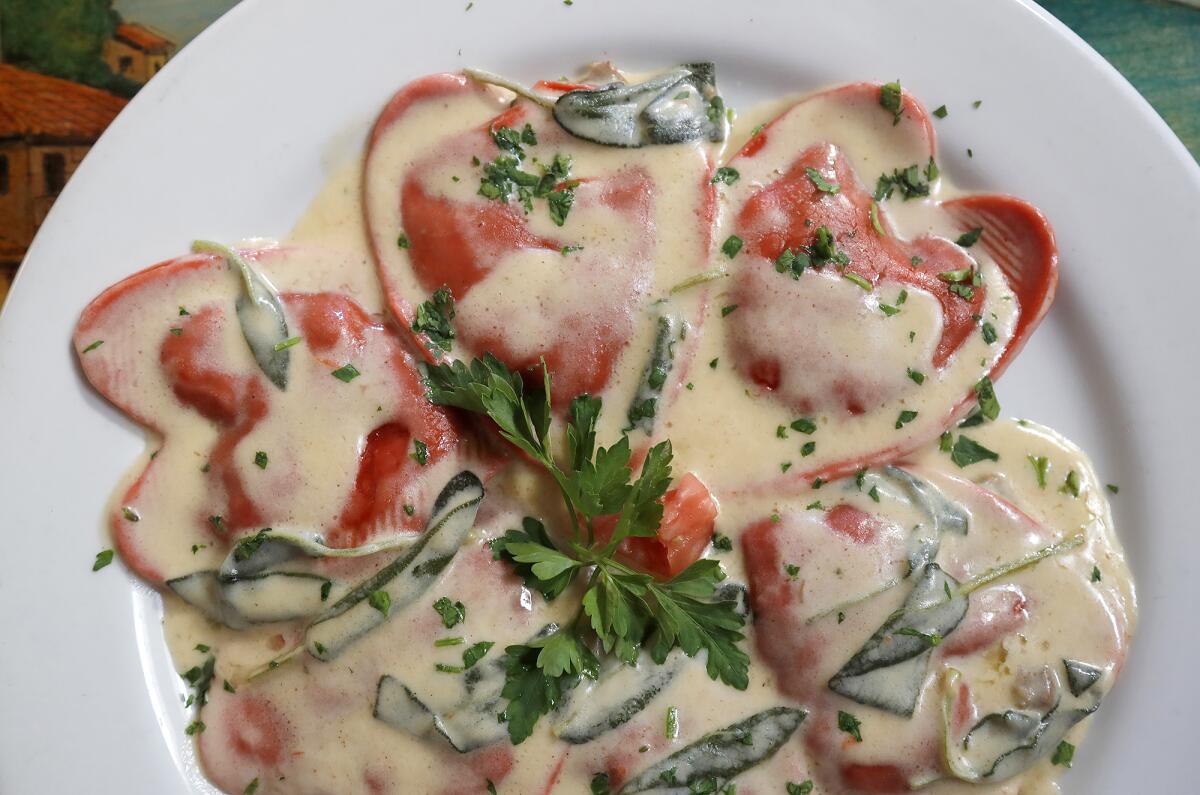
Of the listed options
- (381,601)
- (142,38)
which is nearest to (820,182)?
(381,601)

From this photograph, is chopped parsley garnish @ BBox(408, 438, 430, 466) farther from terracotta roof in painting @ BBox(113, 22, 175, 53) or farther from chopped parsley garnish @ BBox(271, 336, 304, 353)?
terracotta roof in painting @ BBox(113, 22, 175, 53)

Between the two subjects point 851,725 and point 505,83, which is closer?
point 851,725

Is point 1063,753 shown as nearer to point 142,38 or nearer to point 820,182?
point 820,182

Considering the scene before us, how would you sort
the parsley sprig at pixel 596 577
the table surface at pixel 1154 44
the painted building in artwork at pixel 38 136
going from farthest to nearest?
the table surface at pixel 1154 44, the painted building in artwork at pixel 38 136, the parsley sprig at pixel 596 577

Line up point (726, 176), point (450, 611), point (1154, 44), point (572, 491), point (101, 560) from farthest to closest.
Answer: point (1154, 44)
point (726, 176)
point (101, 560)
point (450, 611)
point (572, 491)

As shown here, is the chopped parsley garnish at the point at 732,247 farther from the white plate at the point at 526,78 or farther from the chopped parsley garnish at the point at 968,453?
the chopped parsley garnish at the point at 968,453

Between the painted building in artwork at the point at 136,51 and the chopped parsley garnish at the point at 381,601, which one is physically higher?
the painted building in artwork at the point at 136,51

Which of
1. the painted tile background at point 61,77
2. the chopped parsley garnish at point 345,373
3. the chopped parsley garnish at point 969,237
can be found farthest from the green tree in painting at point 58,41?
the chopped parsley garnish at point 969,237

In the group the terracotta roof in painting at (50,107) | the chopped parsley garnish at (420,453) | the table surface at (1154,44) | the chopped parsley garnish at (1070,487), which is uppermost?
the table surface at (1154,44)

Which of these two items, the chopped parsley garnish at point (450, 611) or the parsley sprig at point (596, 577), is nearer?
the parsley sprig at point (596, 577)
